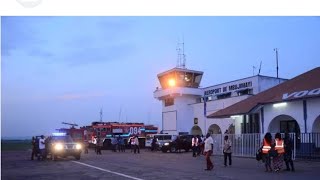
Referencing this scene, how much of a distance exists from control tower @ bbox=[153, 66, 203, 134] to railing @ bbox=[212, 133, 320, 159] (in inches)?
796

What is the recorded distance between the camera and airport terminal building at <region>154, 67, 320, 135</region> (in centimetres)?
2839

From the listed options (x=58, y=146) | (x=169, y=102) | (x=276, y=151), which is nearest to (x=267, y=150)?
(x=276, y=151)

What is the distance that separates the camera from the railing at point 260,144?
2552cm

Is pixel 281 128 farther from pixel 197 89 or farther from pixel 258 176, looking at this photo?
pixel 197 89

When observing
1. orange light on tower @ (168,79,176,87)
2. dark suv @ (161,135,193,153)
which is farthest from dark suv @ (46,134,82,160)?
orange light on tower @ (168,79,176,87)

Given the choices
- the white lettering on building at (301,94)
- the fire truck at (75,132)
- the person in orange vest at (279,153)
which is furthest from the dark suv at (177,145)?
the person in orange vest at (279,153)

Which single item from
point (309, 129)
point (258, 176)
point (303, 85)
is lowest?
point (258, 176)

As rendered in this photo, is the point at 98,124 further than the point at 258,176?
Yes

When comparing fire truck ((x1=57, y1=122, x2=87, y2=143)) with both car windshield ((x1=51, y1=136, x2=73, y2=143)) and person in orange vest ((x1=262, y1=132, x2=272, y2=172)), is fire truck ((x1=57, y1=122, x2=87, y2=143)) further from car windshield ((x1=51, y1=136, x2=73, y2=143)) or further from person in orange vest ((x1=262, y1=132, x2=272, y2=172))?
person in orange vest ((x1=262, y1=132, x2=272, y2=172))

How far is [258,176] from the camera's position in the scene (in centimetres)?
1702

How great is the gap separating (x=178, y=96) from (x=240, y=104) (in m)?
20.0

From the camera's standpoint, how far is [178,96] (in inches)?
2172

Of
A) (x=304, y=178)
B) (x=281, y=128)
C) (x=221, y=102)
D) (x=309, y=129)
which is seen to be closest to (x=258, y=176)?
(x=304, y=178)

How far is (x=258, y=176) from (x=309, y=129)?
12.1 meters
